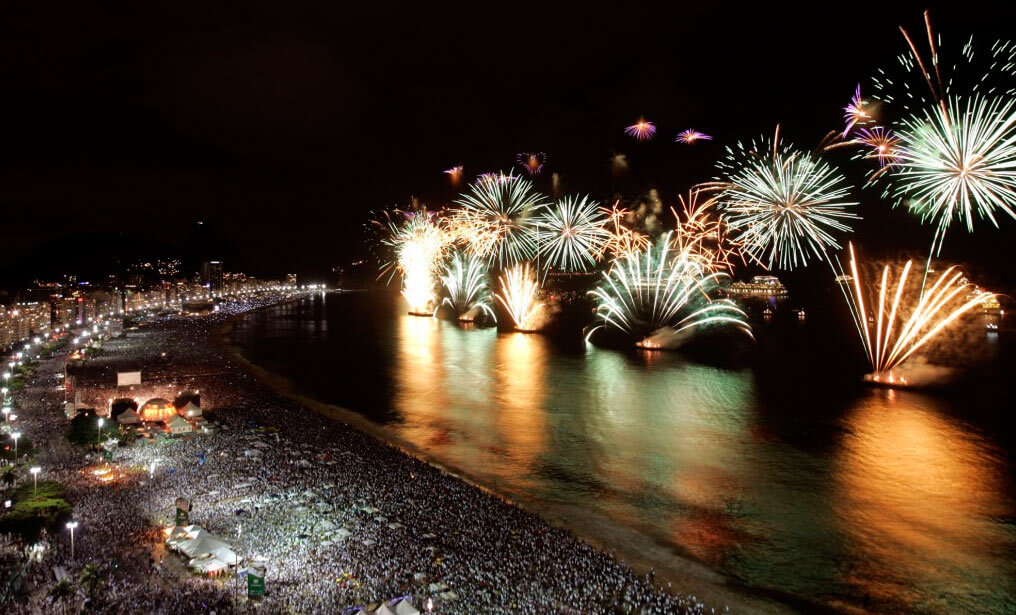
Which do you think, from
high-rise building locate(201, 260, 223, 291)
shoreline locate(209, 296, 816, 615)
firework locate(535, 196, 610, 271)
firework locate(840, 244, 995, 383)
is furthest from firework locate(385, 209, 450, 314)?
high-rise building locate(201, 260, 223, 291)

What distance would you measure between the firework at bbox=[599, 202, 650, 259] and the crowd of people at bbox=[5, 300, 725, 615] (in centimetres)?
2311

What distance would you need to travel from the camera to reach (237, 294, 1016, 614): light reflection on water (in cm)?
1009

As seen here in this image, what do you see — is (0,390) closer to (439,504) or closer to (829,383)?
(439,504)

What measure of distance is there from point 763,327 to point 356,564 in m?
52.4

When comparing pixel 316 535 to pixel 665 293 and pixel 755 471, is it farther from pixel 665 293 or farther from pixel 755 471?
pixel 665 293

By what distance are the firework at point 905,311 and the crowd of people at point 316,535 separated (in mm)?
21202

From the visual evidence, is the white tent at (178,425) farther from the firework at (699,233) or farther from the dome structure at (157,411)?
the firework at (699,233)

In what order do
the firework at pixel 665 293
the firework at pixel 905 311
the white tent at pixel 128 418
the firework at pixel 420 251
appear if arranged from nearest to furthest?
the white tent at pixel 128 418 → the firework at pixel 905 311 → the firework at pixel 665 293 → the firework at pixel 420 251

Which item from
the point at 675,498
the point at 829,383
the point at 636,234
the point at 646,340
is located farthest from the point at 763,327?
the point at 675,498

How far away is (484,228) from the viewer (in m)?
41.6

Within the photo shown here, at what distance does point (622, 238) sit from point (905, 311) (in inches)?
589

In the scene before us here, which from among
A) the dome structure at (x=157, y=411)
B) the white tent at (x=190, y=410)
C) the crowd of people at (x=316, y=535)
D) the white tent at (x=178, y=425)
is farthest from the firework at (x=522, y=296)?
the white tent at (x=178, y=425)

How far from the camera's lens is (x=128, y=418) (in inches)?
636

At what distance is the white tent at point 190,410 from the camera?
57.1ft
